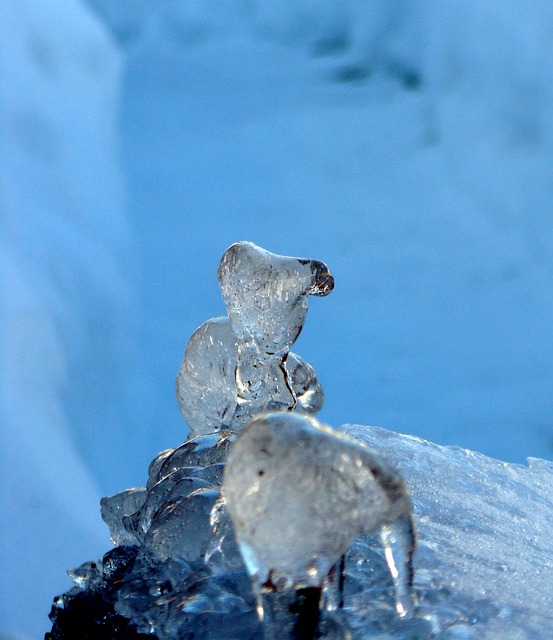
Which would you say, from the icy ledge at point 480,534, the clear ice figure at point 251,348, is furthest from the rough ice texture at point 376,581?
the clear ice figure at point 251,348

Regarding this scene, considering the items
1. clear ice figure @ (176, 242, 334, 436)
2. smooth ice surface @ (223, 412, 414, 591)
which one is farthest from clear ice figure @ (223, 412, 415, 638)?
clear ice figure @ (176, 242, 334, 436)

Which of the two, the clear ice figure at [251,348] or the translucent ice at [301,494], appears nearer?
the translucent ice at [301,494]

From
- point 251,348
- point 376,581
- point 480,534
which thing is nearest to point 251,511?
point 376,581

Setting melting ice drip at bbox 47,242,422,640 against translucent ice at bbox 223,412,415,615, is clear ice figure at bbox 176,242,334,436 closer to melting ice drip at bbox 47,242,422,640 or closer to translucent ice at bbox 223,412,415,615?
melting ice drip at bbox 47,242,422,640

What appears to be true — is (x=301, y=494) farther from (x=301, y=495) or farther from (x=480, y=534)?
(x=480, y=534)

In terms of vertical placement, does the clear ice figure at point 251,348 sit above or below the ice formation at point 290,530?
above

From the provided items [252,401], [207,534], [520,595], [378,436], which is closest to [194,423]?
[252,401]

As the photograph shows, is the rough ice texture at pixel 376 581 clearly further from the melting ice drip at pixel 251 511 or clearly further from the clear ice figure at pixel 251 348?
the clear ice figure at pixel 251 348

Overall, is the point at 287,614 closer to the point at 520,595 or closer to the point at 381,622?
the point at 381,622
